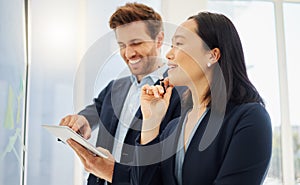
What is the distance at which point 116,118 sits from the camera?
123cm

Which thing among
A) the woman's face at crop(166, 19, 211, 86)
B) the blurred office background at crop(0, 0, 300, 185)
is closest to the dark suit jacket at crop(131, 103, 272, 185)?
the woman's face at crop(166, 19, 211, 86)

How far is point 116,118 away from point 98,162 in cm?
18

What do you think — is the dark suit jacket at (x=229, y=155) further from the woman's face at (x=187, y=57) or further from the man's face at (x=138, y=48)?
the man's face at (x=138, y=48)

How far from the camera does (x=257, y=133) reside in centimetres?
85

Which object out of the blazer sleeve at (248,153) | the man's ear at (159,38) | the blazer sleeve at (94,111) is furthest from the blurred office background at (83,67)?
the blazer sleeve at (248,153)

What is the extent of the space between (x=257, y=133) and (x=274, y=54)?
183 centimetres

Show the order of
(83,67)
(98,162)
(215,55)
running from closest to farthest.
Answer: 1. (215,55)
2. (98,162)
3. (83,67)

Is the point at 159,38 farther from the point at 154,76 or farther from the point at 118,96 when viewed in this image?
the point at 118,96

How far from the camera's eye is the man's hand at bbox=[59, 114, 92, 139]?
122 cm

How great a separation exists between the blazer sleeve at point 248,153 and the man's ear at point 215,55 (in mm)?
168

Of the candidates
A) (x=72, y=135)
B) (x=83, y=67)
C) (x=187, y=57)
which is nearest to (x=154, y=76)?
(x=187, y=57)

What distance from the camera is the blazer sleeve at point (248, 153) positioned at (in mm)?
844

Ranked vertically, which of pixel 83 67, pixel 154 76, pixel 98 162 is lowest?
pixel 98 162

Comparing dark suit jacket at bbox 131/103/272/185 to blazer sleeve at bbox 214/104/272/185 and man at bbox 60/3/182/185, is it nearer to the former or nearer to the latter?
blazer sleeve at bbox 214/104/272/185
